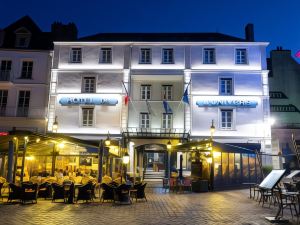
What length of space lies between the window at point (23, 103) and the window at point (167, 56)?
35.3 feet

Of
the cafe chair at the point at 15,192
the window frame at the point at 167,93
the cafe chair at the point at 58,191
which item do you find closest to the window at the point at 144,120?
the window frame at the point at 167,93

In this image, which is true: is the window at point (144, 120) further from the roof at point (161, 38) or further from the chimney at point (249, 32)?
the chimney at point (249, 32)

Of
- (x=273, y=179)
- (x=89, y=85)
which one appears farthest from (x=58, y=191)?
(x=89, y=85)

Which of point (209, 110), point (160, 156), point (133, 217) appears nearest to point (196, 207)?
point (133, 217)

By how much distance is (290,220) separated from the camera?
920cm

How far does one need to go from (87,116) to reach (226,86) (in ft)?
34.6

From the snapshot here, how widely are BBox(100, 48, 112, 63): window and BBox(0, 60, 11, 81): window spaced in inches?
286

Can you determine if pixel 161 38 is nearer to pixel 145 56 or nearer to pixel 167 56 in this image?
pixel 167 56

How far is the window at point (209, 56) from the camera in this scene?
24.6 metres

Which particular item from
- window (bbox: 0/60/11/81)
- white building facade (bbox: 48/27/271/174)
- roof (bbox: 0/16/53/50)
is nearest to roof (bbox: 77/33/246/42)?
white building facade (bbox: 48/27/271/174)

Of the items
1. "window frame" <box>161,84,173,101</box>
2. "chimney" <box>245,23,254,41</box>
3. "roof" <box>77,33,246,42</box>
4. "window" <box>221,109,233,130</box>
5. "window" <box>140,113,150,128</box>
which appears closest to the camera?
"window" <box>221,109,233,130</box>

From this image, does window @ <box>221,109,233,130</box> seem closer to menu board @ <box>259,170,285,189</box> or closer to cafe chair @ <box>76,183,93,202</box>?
cafe chair @ <box>76,183,93,202</box>

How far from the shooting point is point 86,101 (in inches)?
942

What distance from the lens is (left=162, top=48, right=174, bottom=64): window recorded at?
24.8 metres
